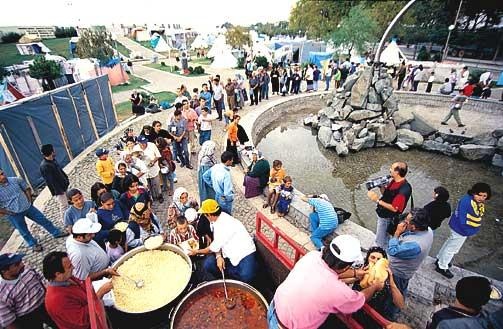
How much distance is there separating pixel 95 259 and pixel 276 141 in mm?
9536

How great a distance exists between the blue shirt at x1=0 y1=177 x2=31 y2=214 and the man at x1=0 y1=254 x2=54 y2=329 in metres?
2.32

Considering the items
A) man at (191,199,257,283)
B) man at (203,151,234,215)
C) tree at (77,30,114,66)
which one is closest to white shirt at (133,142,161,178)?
man at (203,151,234,215)

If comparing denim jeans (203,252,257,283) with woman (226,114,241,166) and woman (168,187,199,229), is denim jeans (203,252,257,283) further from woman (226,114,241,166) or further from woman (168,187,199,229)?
woman (226,114,241,166)

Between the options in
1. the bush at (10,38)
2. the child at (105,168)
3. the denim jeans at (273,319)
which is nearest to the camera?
the denim jeans at (273,319)

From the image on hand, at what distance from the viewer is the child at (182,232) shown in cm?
401

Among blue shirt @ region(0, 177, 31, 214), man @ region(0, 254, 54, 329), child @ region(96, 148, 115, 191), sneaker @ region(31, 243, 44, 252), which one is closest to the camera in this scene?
man @ region(0, 254, 54, 329)

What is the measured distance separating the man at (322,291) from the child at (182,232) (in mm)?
2194

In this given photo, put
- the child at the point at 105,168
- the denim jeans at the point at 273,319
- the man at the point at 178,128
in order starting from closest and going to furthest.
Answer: the denim jeans at the point at 273,319 → the child at the point at 105,168 → the man at the point at 178,128

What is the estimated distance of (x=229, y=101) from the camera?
13195 mm

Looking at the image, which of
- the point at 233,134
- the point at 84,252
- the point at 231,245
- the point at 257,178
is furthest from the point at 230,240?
the point at 233,134

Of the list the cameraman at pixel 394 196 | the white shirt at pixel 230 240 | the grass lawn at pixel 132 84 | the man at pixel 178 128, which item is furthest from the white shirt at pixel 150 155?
the grass lawn at pixel 132 84

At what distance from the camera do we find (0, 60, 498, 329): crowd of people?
218cm

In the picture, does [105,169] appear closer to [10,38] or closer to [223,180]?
[223,180]

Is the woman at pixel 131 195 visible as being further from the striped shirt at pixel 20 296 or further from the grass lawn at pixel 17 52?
the grass lawn at pixel 17 52
